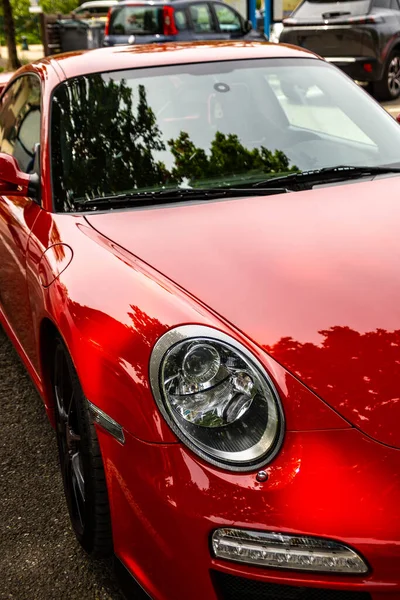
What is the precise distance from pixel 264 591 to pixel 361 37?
10272mm

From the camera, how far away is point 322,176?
297 cm

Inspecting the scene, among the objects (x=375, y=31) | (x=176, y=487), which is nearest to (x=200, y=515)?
(x=176, y=487)

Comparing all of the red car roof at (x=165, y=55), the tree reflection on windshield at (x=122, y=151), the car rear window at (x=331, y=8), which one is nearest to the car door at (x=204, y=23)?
the car rear window at (x=331, y=8)

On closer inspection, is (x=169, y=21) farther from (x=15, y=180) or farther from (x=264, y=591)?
(x=264, y=591)

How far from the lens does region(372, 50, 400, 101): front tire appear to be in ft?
36.4

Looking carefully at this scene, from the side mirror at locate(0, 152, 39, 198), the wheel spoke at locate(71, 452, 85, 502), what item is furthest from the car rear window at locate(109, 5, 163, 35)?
the wheel spoke at locate(71, 452, 85, 502)

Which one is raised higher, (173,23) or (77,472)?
(173,23)

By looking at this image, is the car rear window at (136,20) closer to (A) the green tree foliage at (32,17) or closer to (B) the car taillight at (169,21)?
(B) the car taillight at (169,21)

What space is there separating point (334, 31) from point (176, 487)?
10.3m

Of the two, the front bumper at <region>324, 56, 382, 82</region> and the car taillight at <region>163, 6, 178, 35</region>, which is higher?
the car taillight at <region>163, 6, 178, 35</region>

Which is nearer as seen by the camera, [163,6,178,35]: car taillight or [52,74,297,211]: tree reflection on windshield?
[52,74,297,211]: tree reflection on windshield

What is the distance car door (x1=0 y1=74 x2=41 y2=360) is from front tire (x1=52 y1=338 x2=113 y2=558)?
40 centimetres

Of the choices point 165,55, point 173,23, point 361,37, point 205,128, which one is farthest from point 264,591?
point 173,23

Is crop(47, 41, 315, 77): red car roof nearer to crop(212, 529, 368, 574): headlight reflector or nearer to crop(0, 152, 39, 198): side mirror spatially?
crop(0, 152, 39, 198): side mirror
